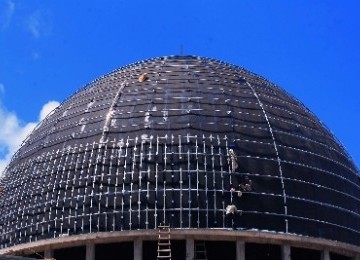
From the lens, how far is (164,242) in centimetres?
2978

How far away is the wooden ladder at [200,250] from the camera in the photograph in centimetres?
3017

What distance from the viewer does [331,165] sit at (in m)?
35.8

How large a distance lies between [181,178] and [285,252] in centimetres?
537

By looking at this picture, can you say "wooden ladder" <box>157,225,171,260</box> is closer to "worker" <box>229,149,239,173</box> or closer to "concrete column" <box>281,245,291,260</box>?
"worker" <box>229,149,239,173</box>

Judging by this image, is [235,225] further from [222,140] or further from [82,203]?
[82,203]

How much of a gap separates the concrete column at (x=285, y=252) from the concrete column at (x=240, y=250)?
5.96 ft

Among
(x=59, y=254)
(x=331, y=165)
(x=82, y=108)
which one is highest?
(x=82, y=108)

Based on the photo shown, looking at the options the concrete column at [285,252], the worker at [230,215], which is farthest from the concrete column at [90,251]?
the concrete column at [285,252]

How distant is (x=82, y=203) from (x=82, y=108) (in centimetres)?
669

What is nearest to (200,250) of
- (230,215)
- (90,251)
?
(230,215)

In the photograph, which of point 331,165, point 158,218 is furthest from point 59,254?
point 331,165

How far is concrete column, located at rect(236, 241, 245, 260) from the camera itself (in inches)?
1187

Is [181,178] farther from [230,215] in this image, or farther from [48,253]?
[48,253]

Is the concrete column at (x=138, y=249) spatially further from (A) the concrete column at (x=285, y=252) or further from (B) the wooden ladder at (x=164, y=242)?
(A) the concrete column at (x=285, y=252)
